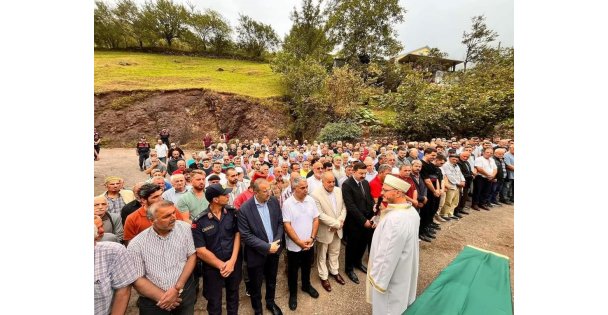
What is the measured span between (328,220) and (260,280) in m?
1.38

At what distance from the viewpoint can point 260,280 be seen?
356 cm

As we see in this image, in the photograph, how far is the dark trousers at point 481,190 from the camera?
7684mm

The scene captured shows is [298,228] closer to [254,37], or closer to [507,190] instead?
[507,190]

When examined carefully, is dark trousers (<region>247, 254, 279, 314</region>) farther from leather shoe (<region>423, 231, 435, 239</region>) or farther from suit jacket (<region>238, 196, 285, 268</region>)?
leather shoe (<region>423, 231, 435, 239</region>)

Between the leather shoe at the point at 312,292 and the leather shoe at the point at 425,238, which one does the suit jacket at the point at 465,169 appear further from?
the leather shoe at the point at 312,292

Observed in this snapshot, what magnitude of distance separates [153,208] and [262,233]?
55.5 inches

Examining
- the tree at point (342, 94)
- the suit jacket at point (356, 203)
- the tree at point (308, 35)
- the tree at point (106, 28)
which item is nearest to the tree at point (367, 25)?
the tree at point (308, 35)

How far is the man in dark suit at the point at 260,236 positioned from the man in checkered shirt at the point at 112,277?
128 cm

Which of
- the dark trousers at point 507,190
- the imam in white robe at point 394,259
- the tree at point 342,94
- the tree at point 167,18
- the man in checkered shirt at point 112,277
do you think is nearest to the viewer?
the man in checkered shirt at point 112,277

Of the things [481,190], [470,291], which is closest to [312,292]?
[470,291]

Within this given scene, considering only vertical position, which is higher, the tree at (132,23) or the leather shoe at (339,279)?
the tree at (132,23)

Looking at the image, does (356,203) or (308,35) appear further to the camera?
(308,35)

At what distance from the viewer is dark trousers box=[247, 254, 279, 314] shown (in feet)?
11.5

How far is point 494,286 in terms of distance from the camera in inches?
143
